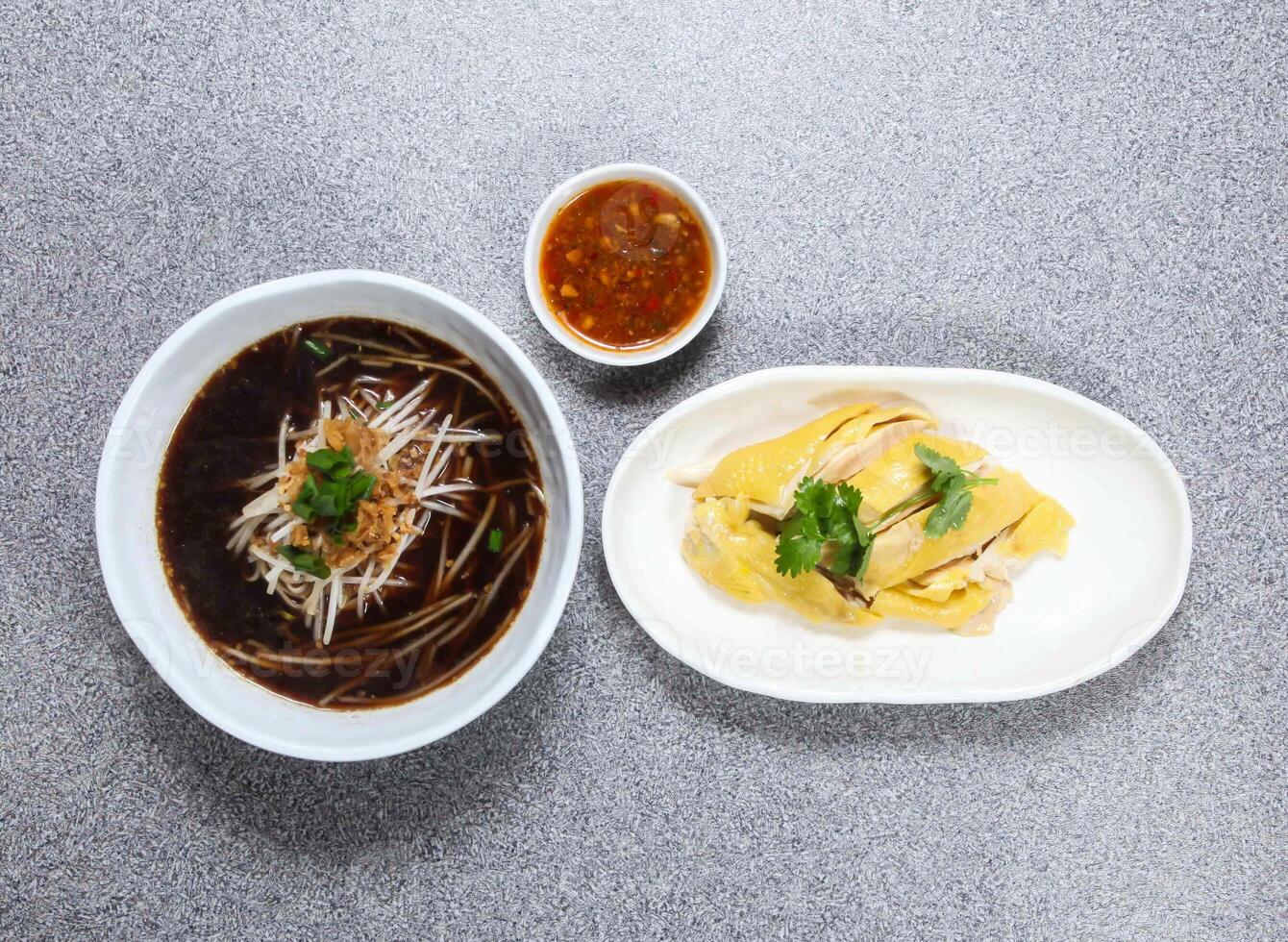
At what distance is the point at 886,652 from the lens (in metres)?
1.65

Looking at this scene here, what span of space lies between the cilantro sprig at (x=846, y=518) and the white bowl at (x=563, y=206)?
1.15 feet

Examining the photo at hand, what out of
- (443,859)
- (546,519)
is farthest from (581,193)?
(443,859)

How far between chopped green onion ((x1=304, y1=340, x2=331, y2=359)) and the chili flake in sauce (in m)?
0.39

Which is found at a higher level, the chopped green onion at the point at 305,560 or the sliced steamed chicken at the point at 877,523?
the sliced steamed chicken at the point at 877,523

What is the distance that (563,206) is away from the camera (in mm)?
1607

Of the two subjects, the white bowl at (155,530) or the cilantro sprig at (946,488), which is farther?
the cilantro sprig at (946,488)

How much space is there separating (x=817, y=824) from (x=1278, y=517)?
1.11 meters

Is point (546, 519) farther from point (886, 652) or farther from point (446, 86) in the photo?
point (446, 86)


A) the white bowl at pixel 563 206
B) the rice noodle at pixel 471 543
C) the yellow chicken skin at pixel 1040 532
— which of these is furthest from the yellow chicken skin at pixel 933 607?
the rice noodle at pixel 471 543

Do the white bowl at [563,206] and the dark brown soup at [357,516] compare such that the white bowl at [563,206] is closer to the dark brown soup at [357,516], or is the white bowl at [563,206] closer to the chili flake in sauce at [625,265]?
the chili flake in sauce at [625,265]

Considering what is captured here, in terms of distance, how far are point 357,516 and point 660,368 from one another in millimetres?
616

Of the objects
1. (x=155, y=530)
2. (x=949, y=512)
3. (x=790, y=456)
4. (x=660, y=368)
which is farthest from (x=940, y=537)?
(x=155, y=530)

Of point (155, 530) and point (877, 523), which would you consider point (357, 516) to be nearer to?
point (155, 530)

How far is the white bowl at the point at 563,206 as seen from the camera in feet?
5.17
